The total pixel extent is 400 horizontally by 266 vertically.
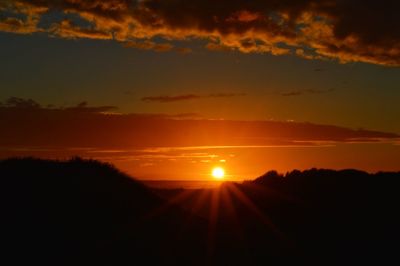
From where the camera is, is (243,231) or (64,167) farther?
(243,231)

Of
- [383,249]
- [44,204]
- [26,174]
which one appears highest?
[26,174]

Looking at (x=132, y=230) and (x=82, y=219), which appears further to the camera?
(x=132, y=230)

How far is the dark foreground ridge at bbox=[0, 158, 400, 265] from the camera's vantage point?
21281mm

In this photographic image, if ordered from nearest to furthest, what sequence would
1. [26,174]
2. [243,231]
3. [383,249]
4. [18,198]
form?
[18,198] < [26,174] < [383,249] < [243,231]

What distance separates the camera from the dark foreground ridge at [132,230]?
69.8ft

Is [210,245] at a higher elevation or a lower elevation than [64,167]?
lower

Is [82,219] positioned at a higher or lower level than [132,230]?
higher

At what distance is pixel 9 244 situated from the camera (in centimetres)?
2012

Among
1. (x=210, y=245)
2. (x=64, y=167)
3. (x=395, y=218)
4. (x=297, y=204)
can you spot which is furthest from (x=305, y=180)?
(x=64, y=167)

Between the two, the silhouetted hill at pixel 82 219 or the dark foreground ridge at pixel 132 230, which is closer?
the silhouetted hill at pixel 82 219

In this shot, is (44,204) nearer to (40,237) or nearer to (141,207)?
(40,237)

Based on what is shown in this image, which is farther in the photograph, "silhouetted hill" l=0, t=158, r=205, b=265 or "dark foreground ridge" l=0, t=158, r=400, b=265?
"dark foreground ridge" l=0, t=158, r=400, b=265

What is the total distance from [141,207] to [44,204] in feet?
20.9

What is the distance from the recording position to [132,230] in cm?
2466
